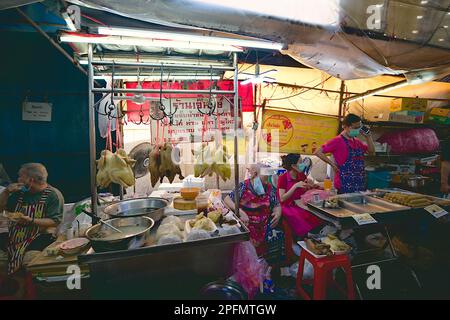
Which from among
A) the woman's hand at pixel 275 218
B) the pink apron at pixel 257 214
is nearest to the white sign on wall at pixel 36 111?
the pink apron at pixel 257 214

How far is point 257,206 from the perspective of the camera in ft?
11.5

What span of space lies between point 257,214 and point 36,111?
4.63m

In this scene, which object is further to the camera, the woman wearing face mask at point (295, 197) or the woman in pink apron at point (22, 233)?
the woman wearing face mask at point (295, 197)

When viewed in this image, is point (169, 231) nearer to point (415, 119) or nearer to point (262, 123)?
point (262, 123)

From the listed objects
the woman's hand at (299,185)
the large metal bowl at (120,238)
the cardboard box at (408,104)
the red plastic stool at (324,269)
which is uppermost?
the cardboard box at (408,104)

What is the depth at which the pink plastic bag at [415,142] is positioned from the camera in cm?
679

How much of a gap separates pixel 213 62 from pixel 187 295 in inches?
104

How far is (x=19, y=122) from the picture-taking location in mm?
4250

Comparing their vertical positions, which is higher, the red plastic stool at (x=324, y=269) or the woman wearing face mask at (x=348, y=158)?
the woman wearing face mask at (x=348, y=158)

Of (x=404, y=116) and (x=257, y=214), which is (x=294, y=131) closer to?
(x=257, y=214)

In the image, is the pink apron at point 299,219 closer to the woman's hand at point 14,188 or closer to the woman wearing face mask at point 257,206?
the woman wearing face mask at point 257,206

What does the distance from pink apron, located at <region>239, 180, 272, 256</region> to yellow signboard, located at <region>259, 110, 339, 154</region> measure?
8.12 ft

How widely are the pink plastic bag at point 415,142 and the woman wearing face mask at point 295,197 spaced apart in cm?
475
